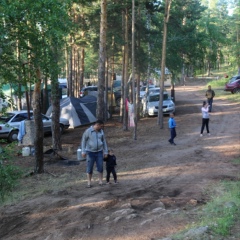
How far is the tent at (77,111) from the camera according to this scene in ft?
81.8

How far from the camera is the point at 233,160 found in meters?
12.3

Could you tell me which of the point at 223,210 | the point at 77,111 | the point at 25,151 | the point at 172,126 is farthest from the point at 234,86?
the point at 223,210

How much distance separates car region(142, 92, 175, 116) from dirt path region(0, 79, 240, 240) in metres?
9.40

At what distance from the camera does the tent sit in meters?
24.9

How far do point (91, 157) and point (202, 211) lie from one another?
3.29 metres

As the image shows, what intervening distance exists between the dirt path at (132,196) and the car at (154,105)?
30.8ft

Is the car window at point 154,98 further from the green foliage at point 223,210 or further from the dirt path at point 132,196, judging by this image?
the green foliage at point 223,210

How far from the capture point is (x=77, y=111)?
82.6 ft

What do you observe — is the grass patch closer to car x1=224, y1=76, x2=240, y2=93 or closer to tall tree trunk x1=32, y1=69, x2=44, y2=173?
tall tree trunk x1=32, y1=69, x2=44, y2=173

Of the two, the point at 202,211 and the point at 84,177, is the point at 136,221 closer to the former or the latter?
the point at 202,211

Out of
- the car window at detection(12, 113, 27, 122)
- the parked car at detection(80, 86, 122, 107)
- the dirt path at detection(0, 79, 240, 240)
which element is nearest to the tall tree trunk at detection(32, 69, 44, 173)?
the dirt path at detection(0, 79, 240, 240)

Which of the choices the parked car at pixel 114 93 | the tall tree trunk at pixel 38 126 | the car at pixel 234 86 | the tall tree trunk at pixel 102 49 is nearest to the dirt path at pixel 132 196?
the tall tree trunk at pixel 38 126

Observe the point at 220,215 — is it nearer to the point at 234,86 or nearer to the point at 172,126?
the point at 172,126

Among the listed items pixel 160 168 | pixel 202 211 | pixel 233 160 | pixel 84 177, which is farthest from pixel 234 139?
pixel 202 211
